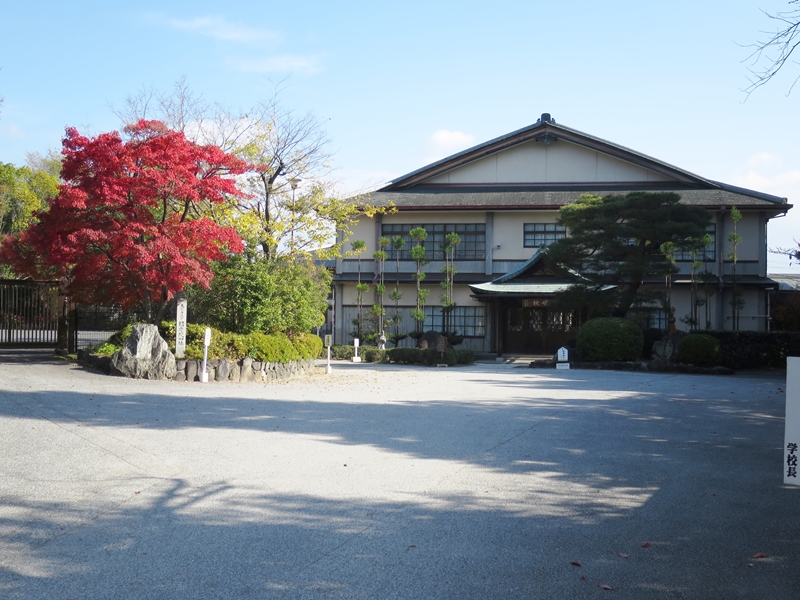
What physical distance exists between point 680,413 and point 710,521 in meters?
6.54

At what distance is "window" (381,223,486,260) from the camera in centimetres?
3183

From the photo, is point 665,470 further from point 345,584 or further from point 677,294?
point 677,294

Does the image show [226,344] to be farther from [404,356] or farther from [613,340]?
[613,340]

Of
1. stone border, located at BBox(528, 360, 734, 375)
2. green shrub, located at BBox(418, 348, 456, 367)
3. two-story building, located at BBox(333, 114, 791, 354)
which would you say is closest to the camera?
stone border, located at BBox(528, 360, 734, 375)

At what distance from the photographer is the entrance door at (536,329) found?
97.3ft

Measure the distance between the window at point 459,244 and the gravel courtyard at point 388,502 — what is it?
1983 centimetres

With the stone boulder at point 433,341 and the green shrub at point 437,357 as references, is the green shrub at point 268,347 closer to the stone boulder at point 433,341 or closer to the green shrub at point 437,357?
the green shrub at point 437,357

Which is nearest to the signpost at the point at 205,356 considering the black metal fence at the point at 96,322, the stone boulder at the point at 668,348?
the black metal fence at the point at 96,322

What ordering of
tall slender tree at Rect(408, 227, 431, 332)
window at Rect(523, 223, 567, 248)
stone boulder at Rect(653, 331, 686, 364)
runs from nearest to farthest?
stone boulder at Rect(653, 331, 686, 364) < tall slender tree at Rect(408, 227, 431, 332) < window at Rect(523, 223, 567, 248)

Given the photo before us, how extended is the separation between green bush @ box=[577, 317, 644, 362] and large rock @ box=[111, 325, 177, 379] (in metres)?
12.8

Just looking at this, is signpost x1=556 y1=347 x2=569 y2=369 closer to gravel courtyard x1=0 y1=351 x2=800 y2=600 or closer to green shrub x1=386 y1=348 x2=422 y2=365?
green shrub x1=386 y1=348 x2=422 y2=365

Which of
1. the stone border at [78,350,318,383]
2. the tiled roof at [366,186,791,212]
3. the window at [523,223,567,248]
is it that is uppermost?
the tiled roof at [366,186,791,212]

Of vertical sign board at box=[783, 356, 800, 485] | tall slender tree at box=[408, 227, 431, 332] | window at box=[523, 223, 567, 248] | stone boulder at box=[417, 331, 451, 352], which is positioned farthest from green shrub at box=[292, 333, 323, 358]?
vertical sign board at box=[783, 356, 800, 485]

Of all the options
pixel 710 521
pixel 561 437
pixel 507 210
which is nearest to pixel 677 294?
pixel 507 210
